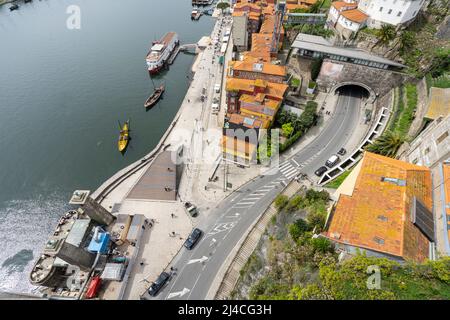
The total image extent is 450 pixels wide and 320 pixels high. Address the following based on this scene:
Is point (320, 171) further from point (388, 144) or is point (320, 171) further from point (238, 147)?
point (238, 147)

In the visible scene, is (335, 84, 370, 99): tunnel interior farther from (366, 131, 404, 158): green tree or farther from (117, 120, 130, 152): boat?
(117, 120, 130, 152): boat

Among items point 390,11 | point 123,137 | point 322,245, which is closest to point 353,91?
point 390,11

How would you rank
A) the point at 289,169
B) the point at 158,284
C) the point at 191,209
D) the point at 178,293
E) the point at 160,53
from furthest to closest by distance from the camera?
the point at 160,53 → the point at 289,169 → the point at 191,209 → the point at 158,284 → the point at 178,293

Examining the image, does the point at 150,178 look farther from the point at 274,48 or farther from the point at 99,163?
the point at 274,48

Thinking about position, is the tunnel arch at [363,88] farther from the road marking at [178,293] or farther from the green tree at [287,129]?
the road marking at [178,293]
